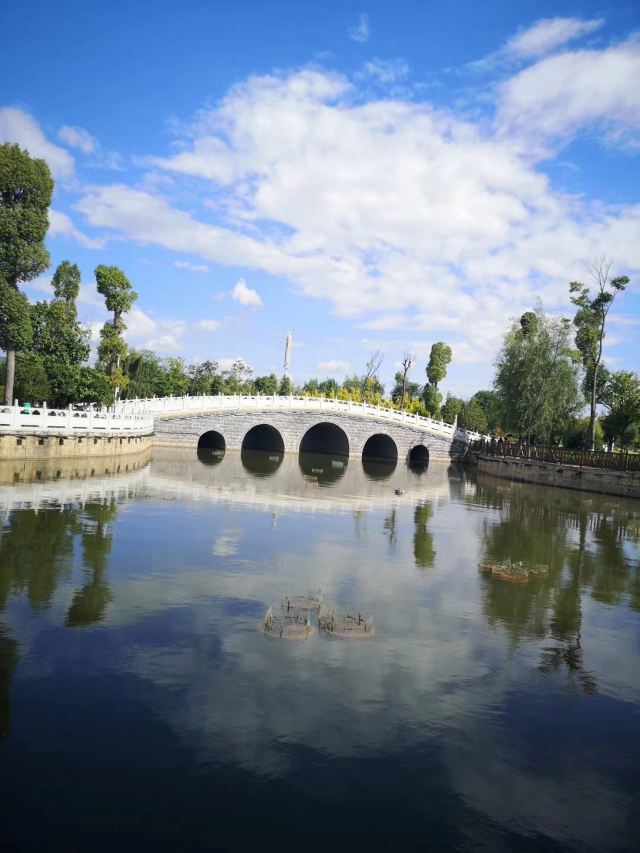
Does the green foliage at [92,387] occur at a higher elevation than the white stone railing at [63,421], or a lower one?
higher

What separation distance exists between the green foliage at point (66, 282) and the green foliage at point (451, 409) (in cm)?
4624

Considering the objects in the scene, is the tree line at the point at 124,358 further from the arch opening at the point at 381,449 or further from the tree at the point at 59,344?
the arch opening at the point at 381,449

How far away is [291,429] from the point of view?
43.1m

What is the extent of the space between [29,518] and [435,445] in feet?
123

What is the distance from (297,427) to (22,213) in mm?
Answer: 22308

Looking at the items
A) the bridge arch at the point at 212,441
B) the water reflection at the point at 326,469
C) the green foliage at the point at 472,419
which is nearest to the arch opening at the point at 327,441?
the water reflection at the point at 326,469

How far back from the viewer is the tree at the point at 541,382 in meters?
40.8

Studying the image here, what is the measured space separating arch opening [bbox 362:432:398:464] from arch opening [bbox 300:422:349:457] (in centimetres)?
259

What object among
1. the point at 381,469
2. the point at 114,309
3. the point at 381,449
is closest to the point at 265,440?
the point at 381,449

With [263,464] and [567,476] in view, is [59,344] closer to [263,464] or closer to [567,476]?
[263,464]

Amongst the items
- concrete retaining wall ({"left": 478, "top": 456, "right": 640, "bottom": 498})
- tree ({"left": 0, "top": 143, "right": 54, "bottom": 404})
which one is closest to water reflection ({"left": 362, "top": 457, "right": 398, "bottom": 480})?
concrete retaining wall ({"left": 478, "top": 456, "right": 640, "bottom": 498})

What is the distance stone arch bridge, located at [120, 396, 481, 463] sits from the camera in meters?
38.3

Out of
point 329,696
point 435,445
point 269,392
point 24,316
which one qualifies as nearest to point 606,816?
point 329,696

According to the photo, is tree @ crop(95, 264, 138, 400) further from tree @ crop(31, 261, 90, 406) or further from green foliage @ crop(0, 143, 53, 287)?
green foliage @ crop(0, 143, 53, 287)
